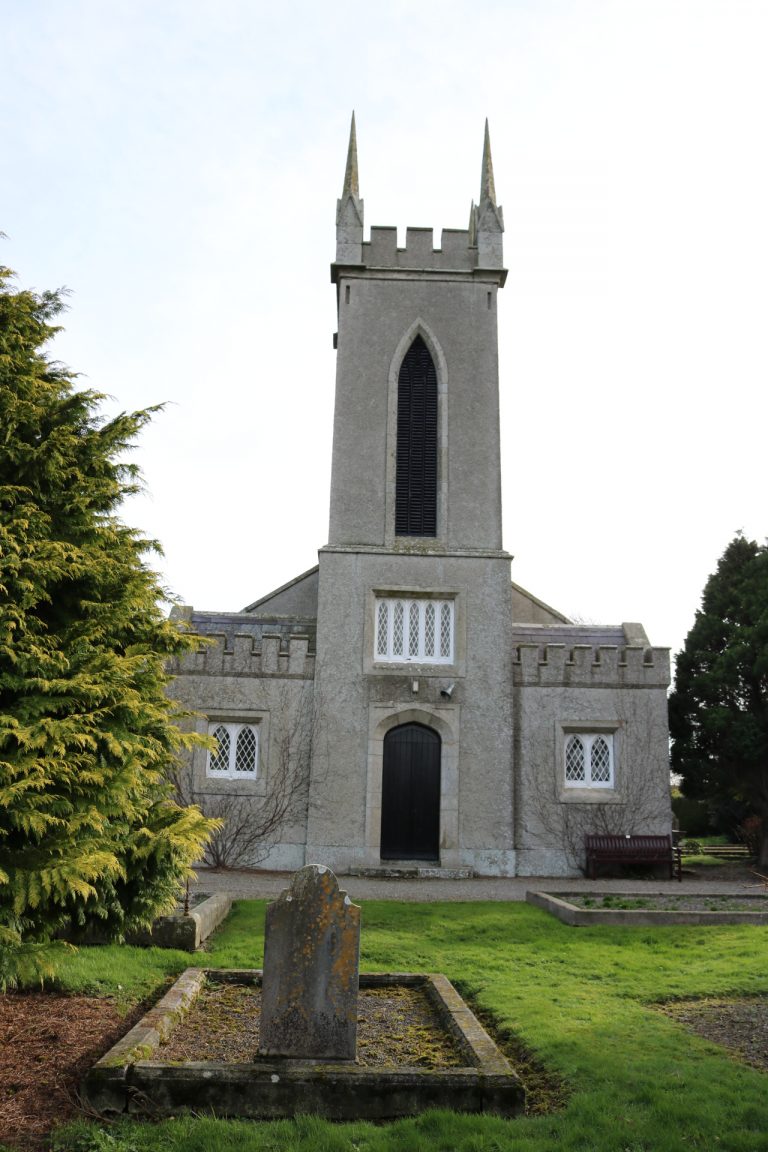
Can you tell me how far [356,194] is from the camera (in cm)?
2381

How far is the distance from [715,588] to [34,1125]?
21.9m

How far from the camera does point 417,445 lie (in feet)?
74.7

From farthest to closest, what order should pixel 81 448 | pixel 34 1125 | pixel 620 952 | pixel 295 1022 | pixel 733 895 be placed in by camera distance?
pixel 733 895, pixel 620 952, pixel 81 448, pixel 295 1022, pixel 34 1125

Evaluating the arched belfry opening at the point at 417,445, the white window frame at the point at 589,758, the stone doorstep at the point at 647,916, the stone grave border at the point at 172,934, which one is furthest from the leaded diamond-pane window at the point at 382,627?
the stone grave border at the point at 172,934

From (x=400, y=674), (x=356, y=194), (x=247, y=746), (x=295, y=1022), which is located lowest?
(x=295, y=1022)

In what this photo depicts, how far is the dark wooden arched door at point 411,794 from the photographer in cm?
2064

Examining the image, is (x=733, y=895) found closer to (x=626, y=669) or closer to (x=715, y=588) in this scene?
(x=626, y=669)

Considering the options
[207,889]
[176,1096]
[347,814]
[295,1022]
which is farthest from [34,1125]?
[347,814]

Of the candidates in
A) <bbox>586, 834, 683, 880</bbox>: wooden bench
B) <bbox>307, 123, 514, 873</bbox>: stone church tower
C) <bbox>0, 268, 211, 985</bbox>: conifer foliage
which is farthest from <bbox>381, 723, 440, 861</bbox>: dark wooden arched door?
<bbox>0, 268, 211, 985</bbox>: conifer foliage

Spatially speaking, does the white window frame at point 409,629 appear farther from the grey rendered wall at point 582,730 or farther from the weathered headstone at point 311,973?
the weathered headstone at point 311,973

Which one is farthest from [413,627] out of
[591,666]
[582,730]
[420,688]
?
[582,730]

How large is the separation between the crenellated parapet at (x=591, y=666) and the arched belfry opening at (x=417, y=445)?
12.1ft

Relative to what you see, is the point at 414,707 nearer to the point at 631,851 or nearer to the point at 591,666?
the point at 591,666

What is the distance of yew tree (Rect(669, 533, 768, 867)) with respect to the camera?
2203 centimetres
